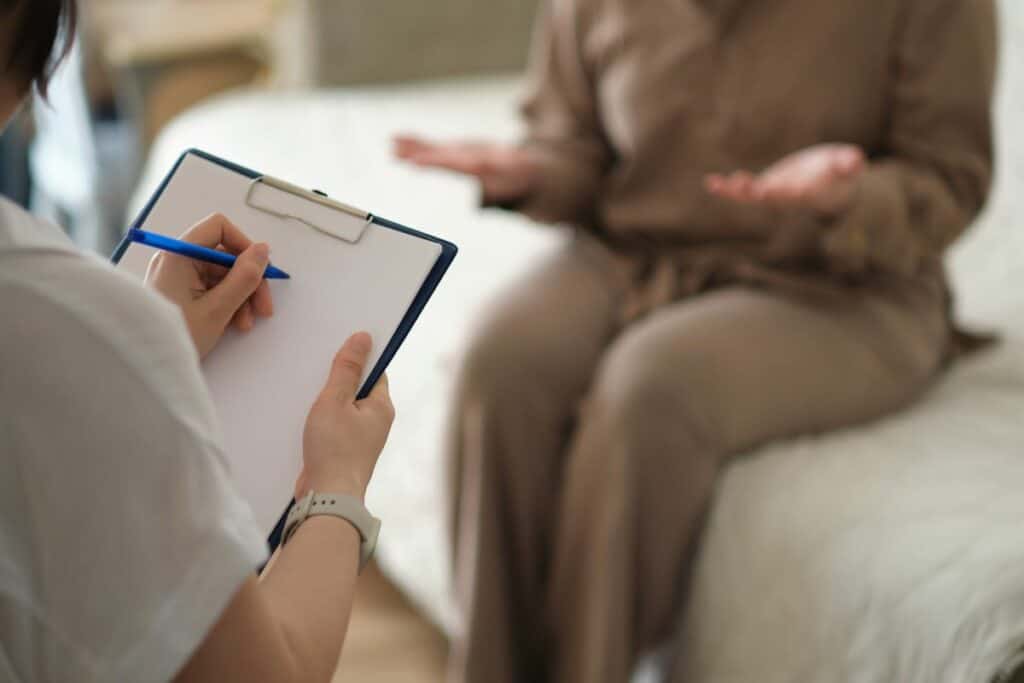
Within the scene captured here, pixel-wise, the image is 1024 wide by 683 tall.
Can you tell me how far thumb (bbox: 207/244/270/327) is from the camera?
24.0 inches

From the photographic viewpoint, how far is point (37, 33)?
506 millimetres

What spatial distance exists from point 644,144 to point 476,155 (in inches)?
7.9

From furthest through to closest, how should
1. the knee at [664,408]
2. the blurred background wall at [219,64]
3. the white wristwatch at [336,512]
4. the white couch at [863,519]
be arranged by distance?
1. the blurred background wall at [219,64]
2. the knee at [664,408]
3. the white couch at [863,519]
4. the white wristwatch at [336,512]

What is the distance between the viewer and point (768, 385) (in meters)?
1.05

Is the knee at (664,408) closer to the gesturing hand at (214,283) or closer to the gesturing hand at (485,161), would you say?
the gesturing hand at (485,161)

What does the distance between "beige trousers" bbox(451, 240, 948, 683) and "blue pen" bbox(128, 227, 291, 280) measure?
47 centimetres

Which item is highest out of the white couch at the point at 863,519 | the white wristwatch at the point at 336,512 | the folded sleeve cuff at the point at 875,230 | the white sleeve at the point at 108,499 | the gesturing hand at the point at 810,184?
the white sleeve at the point at 108,499

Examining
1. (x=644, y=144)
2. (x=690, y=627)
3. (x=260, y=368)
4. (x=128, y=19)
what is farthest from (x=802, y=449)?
(x=128, y=19)

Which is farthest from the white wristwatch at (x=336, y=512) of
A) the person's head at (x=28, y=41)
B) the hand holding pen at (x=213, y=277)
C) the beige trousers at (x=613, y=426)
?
the beige trousers at (x=613, y=426)

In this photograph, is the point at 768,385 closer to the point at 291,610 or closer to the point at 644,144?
the point at 644,144

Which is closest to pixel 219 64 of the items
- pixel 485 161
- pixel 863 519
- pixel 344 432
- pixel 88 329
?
pixel 485 161

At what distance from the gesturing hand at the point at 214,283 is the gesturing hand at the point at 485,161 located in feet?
1.57

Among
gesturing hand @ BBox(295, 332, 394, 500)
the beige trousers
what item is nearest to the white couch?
the beige trousers

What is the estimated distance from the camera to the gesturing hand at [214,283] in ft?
2.00
